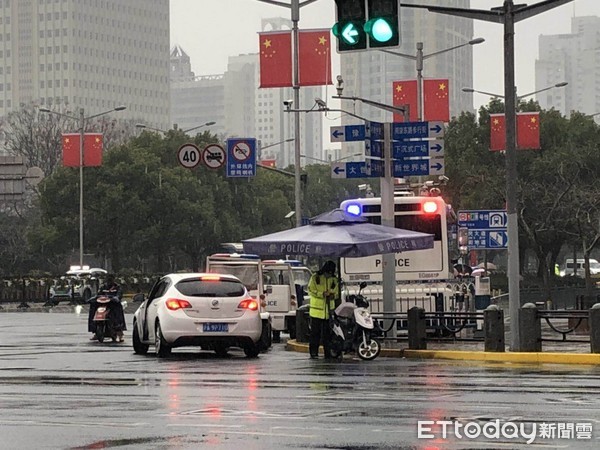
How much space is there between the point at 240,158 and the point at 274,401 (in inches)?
1361

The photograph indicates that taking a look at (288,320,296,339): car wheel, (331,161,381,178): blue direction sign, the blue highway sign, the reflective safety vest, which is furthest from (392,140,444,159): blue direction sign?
(288,320,296,339): car wheel

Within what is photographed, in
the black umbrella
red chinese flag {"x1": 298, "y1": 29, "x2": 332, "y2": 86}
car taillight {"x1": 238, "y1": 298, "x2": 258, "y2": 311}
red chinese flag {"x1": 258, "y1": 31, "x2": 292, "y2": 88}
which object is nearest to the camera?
car taillight {"x1": 238, "y1": 298, "x2": 258, "y2": 311}

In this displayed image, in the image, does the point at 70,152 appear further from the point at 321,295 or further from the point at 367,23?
the point at 367,23

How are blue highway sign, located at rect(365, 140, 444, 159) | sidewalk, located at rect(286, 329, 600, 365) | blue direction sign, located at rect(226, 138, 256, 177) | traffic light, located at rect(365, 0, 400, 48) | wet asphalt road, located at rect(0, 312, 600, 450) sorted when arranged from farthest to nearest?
blue direction sign, located at rect(226, 138, 256, 177) → blue highway sign, located at rect(365, 140, 444, 159) → sidewalk, located at rect(286, 329, 600, 365) → traffic light, located at rect(365, 0, 400, 48) → wet asphalt road, located at rect(0, 312, 600, 450)

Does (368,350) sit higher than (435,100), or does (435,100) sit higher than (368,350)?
(435,100)

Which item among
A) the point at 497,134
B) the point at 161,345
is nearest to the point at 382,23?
the point at 161,345

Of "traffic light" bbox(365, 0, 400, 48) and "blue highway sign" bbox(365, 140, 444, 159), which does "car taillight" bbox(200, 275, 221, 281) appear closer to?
"blue highway sign" bbox(365, 140, 444, 159)

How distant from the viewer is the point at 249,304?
26.4 meters

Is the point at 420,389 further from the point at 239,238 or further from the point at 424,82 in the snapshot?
the point at 239,238

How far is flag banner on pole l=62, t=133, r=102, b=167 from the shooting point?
62438mm

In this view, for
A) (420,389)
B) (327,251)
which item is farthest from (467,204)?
(420,389)

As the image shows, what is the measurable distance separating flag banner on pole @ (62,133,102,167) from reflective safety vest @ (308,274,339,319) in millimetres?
37584

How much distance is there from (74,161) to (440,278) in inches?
1325

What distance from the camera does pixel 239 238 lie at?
9219 cm
